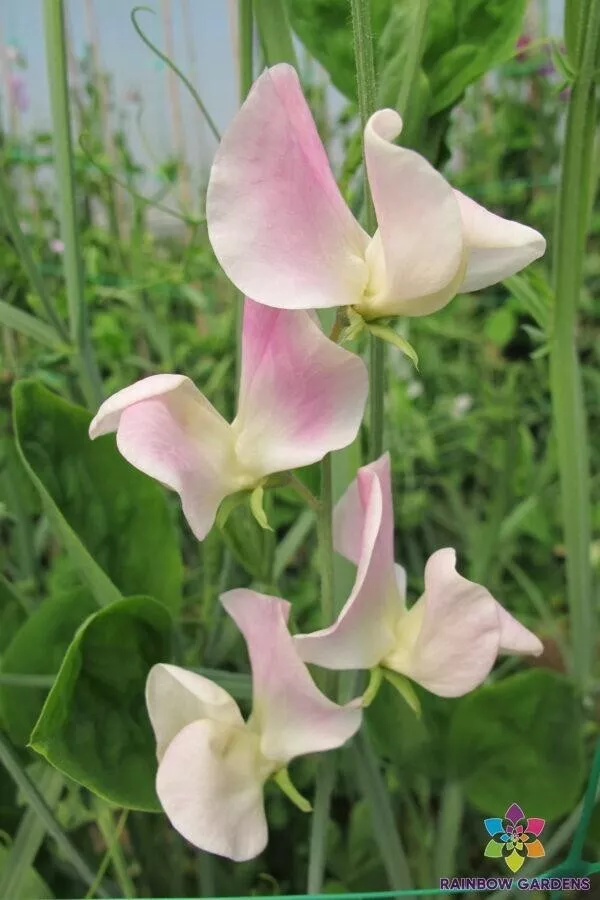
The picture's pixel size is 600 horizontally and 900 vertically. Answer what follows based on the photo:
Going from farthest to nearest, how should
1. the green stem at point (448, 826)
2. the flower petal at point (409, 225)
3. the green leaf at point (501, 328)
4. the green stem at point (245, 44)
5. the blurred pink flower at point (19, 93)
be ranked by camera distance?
the blurred pink flower at point (19, 93) < the green leaf at point (501, 328) < the green stem at point (448, 826) < the green stem at point (245, 44) < the flower petal at point (409, 225)

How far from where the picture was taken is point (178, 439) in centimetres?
27

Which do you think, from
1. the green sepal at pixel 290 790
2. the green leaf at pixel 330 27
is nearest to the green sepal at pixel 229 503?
the green sepal at pixel 290 790

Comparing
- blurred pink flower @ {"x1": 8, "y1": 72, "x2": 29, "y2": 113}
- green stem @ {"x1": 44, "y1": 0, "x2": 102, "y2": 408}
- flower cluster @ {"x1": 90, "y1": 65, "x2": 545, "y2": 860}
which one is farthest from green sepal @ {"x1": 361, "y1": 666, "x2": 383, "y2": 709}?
blurred pink flower @ {"x1": 8, "y1": 72, "x2": 29, "y2": 113}

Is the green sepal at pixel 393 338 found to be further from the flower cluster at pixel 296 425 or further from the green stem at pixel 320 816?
the green stem at pixel 320 816

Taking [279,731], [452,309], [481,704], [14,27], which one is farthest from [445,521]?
[14,27]

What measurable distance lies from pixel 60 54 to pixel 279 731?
0.32 meters

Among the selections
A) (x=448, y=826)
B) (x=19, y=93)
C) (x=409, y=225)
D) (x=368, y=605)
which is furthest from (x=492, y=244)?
(x=19, y=93)

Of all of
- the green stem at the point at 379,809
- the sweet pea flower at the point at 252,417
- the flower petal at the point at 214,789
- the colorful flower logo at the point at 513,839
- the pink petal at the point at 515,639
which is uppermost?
the sweet pea flower at the point at 252,417

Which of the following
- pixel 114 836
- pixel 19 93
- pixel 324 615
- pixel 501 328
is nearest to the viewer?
pixel 324 615

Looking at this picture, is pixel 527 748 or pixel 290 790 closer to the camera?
pixel 290 790

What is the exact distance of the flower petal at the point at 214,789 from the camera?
29 centimetres

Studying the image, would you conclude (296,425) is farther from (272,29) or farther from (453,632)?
(272,29)

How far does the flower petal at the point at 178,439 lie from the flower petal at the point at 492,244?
95 millimetres

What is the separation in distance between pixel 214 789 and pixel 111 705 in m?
0.09
